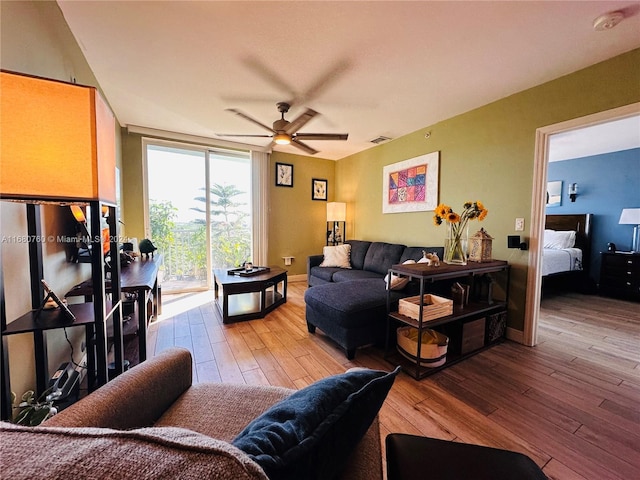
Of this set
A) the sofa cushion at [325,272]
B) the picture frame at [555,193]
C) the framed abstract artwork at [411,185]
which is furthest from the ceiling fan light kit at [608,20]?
the picture frame at [555,193]

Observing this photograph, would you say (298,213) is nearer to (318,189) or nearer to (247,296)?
(318,189)

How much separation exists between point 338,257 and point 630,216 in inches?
179

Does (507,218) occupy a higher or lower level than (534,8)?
lower

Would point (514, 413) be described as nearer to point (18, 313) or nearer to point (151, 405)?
point (151, 405)

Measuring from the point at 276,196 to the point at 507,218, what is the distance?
11.6 feet

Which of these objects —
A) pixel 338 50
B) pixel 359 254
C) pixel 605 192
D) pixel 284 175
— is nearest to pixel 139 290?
pixel 338 50

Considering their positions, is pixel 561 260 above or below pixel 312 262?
above

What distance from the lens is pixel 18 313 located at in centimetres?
120

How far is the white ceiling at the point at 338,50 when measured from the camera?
1.60 m

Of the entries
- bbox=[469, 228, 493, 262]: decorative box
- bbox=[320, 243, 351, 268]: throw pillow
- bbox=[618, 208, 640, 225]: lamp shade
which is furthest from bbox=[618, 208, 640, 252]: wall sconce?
bbox=[320, 243, 351, 268]: throw pillow

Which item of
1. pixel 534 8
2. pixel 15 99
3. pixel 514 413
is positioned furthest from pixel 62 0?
pixel 514 413

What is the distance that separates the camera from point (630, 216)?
4.00m

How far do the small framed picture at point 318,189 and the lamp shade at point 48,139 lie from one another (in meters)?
4.28

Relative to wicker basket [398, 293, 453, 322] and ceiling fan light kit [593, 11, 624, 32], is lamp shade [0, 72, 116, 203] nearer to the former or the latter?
wicker basket [398, 293, 453, 322]
